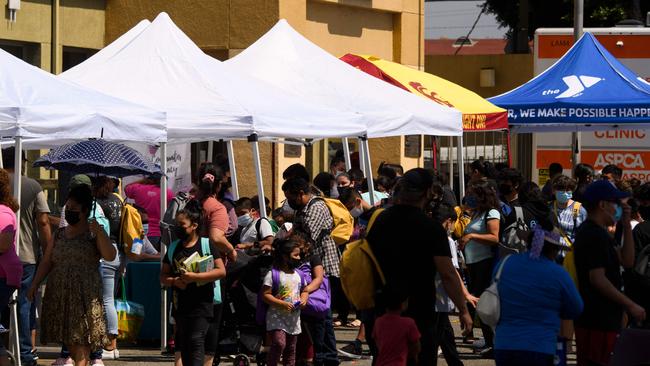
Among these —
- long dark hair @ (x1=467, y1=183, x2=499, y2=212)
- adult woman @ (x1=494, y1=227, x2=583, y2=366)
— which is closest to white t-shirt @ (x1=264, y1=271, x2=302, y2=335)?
long dark hair @ (x1=467, y1=183, x2=499, y2=212)

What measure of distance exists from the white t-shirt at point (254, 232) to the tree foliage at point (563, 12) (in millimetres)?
27028

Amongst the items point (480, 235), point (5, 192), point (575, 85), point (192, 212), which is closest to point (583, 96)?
point (575, 85)

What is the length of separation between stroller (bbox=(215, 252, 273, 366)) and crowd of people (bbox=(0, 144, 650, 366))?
0.03 metres

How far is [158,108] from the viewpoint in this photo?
12820 millimetres

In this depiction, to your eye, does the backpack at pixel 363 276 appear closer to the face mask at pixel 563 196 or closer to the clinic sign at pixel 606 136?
the face mask at pixel 563 196

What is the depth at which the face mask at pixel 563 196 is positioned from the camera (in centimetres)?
1396

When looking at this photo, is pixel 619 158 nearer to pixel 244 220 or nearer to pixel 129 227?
pixel 244 220

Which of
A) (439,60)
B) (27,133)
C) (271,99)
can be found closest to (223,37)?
(271,99)

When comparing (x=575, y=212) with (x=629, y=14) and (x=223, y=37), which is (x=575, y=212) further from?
(x=629, y=14)

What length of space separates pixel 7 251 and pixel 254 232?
9.61 feet

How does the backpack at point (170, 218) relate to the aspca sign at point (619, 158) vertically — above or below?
below

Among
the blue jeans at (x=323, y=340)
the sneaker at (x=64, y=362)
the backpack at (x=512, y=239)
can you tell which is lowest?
the sneaker at (x=64, y=362)

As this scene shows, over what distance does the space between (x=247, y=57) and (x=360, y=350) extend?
4.69 m

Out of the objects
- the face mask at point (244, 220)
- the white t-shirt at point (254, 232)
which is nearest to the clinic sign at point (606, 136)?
the face mask at point (244, 220)
